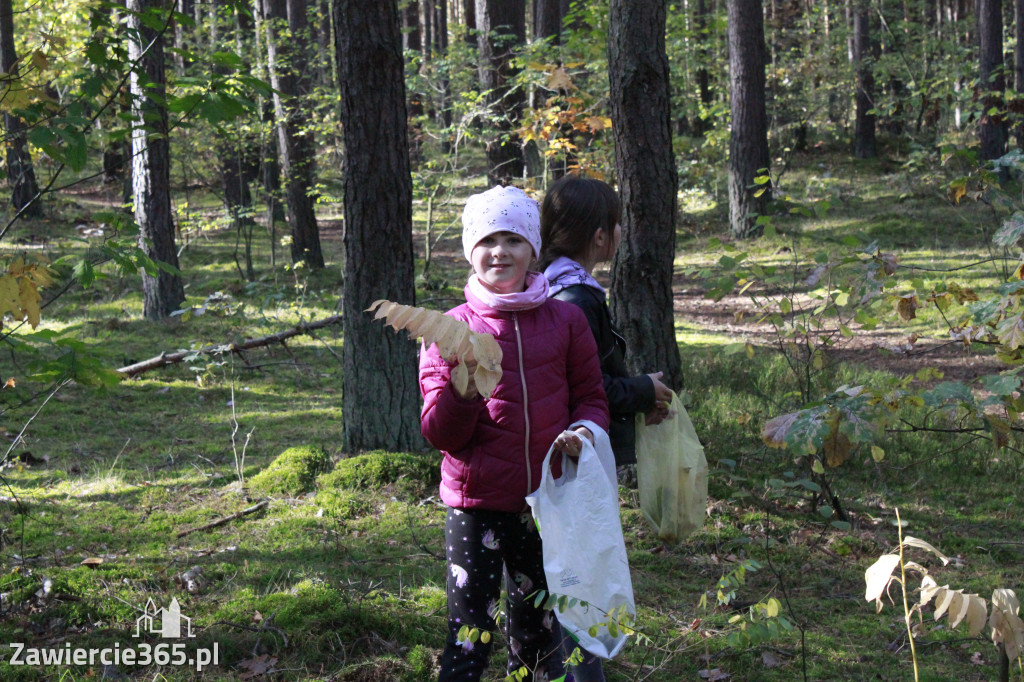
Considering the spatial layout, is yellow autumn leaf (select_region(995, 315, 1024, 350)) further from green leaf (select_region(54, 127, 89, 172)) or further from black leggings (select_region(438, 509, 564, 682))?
green leaf (select_region(54, 127, 89, 172))

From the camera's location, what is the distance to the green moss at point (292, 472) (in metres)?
4.91

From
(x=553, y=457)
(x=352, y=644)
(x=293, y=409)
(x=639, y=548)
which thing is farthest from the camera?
(x=293, y=409)

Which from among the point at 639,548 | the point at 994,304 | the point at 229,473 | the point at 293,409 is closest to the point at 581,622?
the point at 994,304

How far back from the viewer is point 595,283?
286 centimetres

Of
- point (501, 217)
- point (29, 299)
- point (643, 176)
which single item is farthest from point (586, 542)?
point (643, 176)

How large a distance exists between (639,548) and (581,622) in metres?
2.32

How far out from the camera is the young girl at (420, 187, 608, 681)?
2.44 m

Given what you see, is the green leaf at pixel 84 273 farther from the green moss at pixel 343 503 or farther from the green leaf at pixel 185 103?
the green moss at pixel 343 503

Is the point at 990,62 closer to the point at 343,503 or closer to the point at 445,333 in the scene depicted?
the point at 343,503

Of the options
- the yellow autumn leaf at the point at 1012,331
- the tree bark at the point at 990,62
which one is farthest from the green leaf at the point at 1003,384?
the tree bark at the point at 990,62

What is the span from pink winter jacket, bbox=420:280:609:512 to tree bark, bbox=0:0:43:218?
206 cm

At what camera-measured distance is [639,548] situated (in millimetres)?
4453

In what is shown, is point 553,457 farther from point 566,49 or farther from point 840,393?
point 566,49

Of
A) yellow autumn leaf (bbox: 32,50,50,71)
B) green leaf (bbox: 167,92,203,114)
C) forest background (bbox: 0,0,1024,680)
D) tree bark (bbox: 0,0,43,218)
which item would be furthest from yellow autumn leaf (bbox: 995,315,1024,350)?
yellow autumn leaf (bbox: 32,50,50,71)
